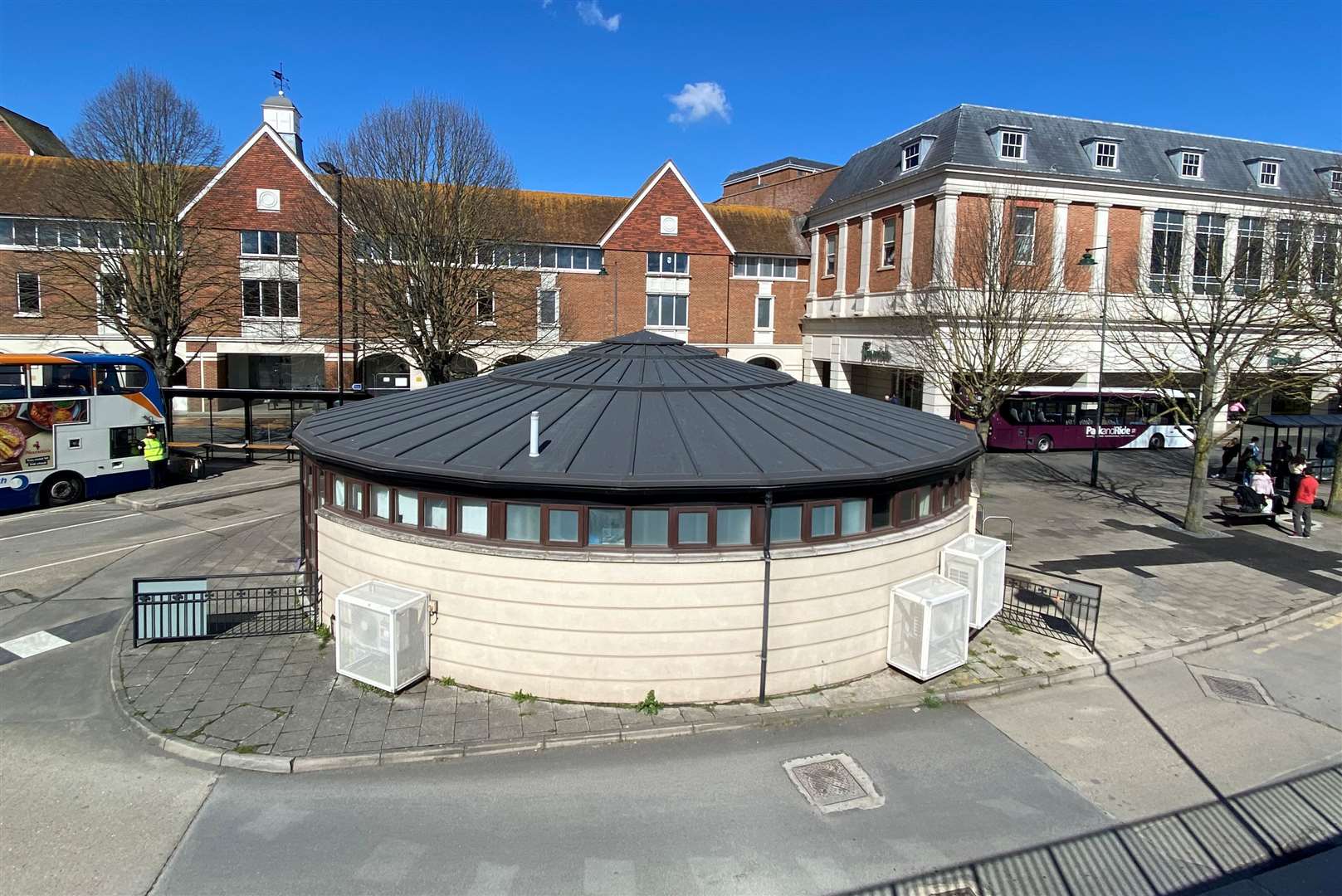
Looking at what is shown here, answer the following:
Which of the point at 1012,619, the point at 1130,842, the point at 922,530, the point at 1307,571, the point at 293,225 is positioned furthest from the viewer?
the point at 293,225

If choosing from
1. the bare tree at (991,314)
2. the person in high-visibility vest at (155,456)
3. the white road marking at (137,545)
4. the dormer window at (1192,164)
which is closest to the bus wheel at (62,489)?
the person in high-visibility vest at (155,456)

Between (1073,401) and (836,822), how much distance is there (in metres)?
32.0

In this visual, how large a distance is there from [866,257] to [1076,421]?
12.2 meters

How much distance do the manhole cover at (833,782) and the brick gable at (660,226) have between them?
122ft

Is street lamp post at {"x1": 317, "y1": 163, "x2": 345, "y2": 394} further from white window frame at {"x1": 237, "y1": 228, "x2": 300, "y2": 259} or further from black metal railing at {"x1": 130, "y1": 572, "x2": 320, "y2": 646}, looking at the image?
black metal railing at {"x1": 130, "y1": 572, "x2": 320, "y2": 646}

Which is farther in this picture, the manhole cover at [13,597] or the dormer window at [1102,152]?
the dormer window at [1102,152]

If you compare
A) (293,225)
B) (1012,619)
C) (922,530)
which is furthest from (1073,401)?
(293,225)

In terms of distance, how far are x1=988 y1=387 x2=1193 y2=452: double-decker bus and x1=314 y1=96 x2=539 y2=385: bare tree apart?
22268 mm

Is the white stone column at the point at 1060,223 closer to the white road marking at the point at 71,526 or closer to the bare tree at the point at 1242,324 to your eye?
the bare tree at the point at 1242,324

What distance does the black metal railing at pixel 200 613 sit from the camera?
1149 centimetres

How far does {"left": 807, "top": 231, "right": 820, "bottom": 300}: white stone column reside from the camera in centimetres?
4469

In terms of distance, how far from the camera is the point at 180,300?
30062mm

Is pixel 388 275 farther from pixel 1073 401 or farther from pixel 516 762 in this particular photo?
pixel 1073 401

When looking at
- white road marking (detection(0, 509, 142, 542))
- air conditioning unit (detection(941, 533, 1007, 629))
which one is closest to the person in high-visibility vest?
white road marking (detection(0, 509, 142, 542))
